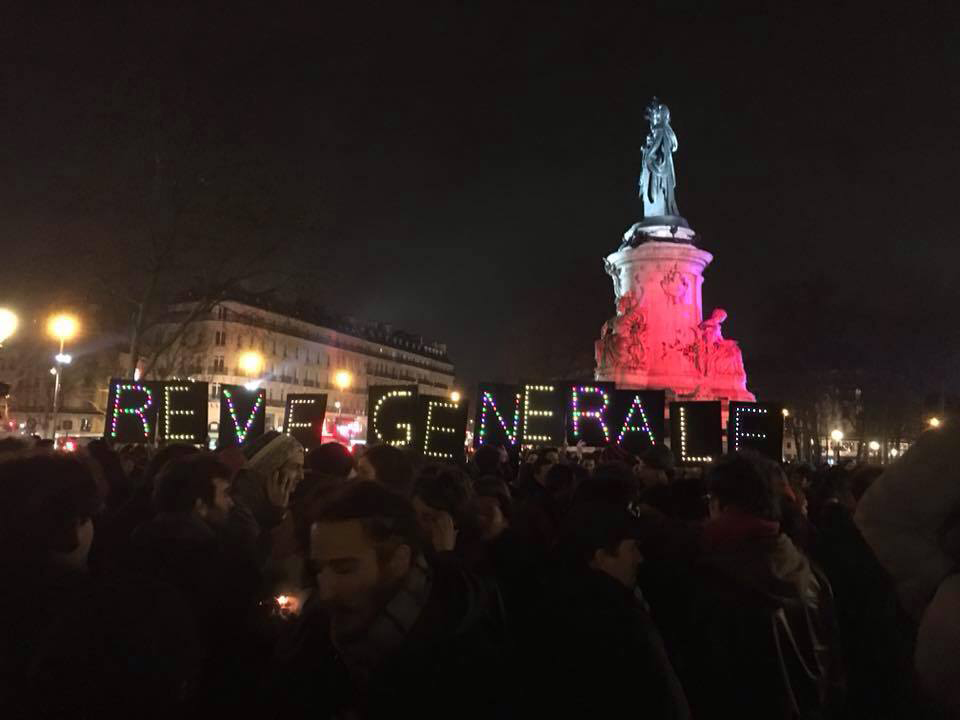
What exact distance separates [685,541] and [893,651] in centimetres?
140

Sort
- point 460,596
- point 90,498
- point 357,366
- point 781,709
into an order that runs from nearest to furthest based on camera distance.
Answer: point 460,596 < point 90,498 < point 781,709 < point 357,366

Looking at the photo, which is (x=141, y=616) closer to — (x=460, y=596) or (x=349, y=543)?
(x=349, y=543)

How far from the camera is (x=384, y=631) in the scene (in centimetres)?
247

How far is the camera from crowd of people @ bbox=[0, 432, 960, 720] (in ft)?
7.45

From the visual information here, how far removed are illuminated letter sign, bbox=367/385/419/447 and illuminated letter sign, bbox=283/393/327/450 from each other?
1.24m

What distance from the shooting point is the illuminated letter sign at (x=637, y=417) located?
12891 millimetres

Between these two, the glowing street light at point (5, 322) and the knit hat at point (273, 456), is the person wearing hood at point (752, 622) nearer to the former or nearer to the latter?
the knit hat at point (273, 456)

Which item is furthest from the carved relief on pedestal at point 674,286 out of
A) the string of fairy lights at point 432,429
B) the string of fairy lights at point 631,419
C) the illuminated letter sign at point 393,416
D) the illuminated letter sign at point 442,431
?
the string of fairy lights at point 432,429

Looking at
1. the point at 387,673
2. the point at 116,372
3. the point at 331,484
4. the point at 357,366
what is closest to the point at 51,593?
the point at 387,673

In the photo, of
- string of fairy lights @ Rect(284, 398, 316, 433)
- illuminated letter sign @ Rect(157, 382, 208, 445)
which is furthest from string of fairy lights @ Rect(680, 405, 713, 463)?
illuminated letter sign @ Rect(157, 382, 208, 445)

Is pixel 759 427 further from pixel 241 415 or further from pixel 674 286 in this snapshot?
pixel 674 286

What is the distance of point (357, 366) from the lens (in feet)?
326

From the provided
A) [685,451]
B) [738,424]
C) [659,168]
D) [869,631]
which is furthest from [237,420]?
[659,168]

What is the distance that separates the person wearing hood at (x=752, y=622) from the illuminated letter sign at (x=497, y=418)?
345 inches
